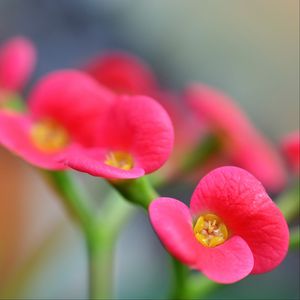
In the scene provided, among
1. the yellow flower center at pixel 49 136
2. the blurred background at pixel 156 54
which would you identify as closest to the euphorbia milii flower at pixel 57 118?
the yellow flower center at pixel 49 136

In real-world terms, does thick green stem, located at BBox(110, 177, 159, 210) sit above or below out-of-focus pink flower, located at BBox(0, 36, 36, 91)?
below

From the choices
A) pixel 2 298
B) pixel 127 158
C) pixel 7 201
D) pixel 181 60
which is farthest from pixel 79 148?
pixel 181 60

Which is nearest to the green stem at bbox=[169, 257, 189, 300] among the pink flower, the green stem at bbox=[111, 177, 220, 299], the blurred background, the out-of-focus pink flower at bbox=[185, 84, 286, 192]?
the green stem at bbox=[111, 177, 220, 299]

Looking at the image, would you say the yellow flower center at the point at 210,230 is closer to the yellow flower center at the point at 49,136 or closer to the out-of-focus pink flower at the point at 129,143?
the out-of-focus pink flower at the point at 129,143

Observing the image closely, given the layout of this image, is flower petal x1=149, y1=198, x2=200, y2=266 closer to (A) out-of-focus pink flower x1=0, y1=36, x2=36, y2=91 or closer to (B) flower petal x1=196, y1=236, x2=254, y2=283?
(B) flower petal x1=196, y1=236, x2=254, y2=283

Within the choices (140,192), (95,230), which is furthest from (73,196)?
(140,192)
